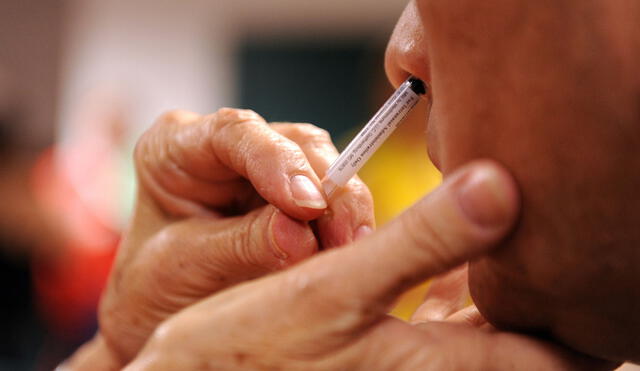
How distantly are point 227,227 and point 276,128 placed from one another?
14 cm

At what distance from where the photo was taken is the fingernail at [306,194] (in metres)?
0.58

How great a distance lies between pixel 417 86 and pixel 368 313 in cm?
25

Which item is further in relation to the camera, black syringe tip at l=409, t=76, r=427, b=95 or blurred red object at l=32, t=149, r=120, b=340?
blurred red object at l=32, t=149, r=120, b=340

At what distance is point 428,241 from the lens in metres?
0.37

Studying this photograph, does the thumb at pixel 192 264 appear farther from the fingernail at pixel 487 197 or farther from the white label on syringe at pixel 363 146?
the fingernail at pixel 487 197

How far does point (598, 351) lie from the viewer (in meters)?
0.43

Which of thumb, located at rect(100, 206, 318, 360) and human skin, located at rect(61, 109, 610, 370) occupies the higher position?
human skin, located at rect(61, 109, 610, 370)

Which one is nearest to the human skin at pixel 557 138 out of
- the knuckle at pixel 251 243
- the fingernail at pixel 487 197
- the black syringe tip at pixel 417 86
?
the fingernail at pixel 487 197

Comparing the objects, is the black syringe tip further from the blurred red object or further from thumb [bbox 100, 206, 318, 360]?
the blurred red object

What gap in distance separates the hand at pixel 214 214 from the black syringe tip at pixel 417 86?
0.41 feet

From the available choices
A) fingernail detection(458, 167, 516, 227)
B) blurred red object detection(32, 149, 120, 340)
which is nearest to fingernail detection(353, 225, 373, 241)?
fingernail detection(458, 167, 516, 227)

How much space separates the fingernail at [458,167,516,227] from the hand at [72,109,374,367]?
0.24m

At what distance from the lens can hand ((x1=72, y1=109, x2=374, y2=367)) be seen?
61cm

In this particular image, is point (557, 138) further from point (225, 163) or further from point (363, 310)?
point (225, 163)
